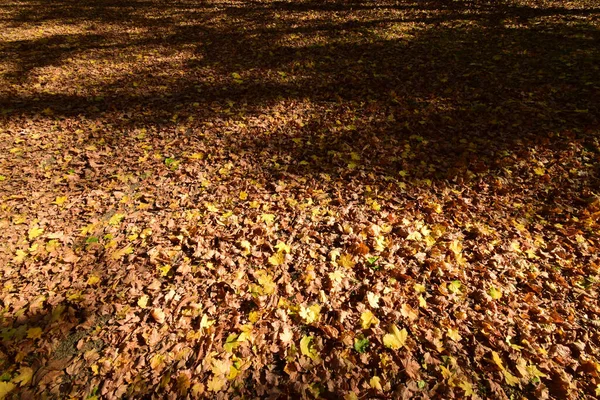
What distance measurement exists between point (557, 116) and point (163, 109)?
6.93 m

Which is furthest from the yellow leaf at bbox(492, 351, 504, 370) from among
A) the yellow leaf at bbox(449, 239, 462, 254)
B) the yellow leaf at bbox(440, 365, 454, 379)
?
the yellow leaf at bbox(449, 239, 462, 254)

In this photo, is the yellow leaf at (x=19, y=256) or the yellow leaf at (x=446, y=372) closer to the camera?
the yellow leaf at (x=446, y=372)

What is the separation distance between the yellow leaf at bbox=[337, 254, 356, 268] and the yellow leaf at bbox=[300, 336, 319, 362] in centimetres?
85

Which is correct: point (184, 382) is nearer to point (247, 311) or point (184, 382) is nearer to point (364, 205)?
point (247, 311)

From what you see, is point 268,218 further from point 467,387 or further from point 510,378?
point 510,378

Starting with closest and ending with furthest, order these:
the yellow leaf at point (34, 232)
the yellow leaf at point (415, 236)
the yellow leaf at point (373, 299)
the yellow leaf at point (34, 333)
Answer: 1. the yellow leaf at point (34, 333)
2. the yellow leaf at point (373, 299)
3. the yellow leaf at point (415, 236)
4. the yellow leaf at point (34, 232)

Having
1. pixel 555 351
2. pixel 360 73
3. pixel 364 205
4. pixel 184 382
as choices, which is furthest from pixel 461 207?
pixel 360 73

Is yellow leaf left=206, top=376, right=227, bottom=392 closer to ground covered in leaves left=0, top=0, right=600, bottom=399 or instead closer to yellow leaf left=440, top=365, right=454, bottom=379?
ground covered in leaves left=0, top=0, right=600, bottom=399

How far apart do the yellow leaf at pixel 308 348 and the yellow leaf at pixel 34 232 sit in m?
3.31

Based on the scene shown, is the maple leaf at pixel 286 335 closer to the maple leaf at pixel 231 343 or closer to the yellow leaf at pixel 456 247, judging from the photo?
the maple leaf at pixel 231 343

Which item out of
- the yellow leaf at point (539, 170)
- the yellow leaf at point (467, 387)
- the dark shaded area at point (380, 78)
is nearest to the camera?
the yellow leaf at point (467, 387)

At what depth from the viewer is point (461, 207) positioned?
400 cm

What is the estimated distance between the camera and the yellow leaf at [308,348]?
2.67 meters

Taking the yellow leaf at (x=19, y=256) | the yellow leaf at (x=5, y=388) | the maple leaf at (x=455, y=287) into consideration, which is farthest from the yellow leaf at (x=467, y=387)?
the yellow leaf at (x=19, y=256)
